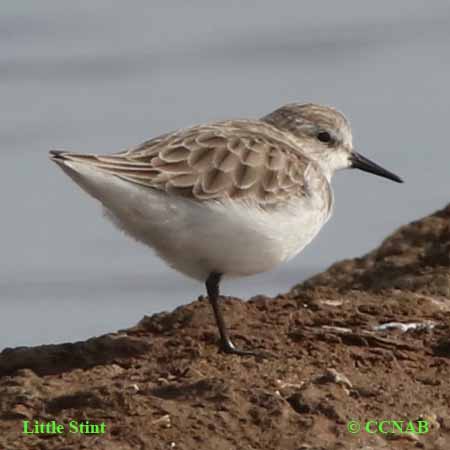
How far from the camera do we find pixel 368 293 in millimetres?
7363

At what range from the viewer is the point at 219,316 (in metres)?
6.66

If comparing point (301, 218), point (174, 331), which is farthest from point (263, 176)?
point (174, 331)

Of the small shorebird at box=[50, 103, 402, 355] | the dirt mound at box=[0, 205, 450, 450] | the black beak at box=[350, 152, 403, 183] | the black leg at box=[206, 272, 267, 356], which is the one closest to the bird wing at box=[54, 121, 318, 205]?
the small shorebird at box=[50, 103, 402, 355]

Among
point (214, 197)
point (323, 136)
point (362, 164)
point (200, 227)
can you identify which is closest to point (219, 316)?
point (200, 227)

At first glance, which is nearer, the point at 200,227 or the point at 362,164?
the point at 200,227

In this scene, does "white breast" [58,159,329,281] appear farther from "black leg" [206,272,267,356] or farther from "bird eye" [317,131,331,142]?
"bird eye" [317,131,331,142]

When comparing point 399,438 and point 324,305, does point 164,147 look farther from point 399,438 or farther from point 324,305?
point 399,438

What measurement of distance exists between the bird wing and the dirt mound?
1.71 ft

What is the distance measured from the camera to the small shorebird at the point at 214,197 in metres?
6.59

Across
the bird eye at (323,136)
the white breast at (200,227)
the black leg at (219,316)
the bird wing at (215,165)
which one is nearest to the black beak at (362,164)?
the bird eye at (323,136)

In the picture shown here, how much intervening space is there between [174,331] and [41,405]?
3.52 ft

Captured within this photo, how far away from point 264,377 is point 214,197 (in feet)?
3.20

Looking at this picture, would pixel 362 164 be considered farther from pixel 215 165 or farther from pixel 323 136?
pixel 215 165

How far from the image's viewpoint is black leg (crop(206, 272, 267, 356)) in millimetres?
→ 6398
